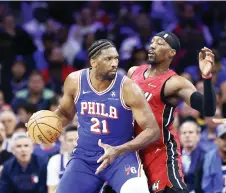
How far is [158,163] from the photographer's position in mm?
8164

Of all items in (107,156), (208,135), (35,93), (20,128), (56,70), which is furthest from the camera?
(56,70)

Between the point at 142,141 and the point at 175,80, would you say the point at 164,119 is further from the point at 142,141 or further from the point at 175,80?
the point at 142,141

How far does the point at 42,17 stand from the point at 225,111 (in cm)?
525

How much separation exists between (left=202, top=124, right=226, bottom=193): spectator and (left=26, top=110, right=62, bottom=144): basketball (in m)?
2.69

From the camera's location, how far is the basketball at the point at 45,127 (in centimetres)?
823

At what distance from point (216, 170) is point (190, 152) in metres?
0.83

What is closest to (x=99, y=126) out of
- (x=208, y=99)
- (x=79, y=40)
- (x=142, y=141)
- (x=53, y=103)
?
(x=142, y=141)

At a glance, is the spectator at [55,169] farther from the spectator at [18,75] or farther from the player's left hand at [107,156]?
the spectator at [18,75]

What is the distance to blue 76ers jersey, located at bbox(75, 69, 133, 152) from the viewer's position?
797cm

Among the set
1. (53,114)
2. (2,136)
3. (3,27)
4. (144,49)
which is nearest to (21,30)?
(3,27)

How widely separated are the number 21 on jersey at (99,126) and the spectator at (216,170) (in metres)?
2.61

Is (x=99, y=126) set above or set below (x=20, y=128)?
below

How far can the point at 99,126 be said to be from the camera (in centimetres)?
802

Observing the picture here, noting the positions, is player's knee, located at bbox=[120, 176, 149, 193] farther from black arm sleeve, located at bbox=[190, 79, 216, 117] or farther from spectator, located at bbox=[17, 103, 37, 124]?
spectator, located at bbox=[17, 103, 37, 124]
